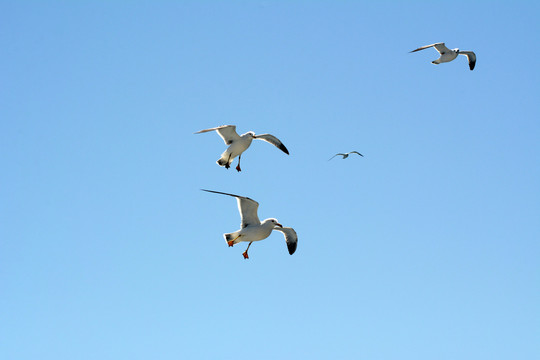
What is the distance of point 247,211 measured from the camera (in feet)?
97.5

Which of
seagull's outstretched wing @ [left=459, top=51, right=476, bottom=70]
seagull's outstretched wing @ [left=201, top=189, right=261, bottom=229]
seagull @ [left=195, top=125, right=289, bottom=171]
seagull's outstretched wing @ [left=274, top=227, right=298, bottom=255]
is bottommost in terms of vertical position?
seagull's outstretched wing @ [left=274, top=227, right=298, bottom=255]

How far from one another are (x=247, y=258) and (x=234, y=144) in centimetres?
625

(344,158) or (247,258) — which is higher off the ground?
(344,158)

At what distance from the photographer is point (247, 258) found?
30062 millimetres

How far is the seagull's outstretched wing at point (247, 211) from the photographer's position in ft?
96.6

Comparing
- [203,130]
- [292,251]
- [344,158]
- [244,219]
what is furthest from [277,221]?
[344,158]

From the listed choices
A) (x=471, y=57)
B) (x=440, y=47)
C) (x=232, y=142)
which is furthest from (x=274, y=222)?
(x=471, y=57)

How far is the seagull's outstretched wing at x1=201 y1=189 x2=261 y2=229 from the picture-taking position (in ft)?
96.6

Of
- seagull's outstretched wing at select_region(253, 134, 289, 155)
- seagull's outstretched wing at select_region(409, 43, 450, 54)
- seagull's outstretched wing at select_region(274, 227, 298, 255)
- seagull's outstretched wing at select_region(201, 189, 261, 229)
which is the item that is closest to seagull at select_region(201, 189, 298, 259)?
seagull's outstretched wing at select_region(201, 189, 261, 229)

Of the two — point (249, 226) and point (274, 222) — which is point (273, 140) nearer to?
point (274, 222)

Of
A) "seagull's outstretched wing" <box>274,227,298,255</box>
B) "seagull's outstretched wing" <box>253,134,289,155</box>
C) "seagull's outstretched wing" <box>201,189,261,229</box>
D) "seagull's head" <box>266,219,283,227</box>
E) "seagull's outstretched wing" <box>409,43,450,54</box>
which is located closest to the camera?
"seagull's outstretched wing" <box>201,189,261,229</box>

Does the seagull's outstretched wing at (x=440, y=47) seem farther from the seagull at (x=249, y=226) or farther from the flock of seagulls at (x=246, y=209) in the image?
→ the seagull at (x=249, y=226)

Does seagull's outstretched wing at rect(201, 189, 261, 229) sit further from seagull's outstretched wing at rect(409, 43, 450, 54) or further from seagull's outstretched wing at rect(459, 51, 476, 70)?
seagull's outstretched wing at rect(459, 51, 476, 70)

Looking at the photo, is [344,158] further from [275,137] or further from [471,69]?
[275,137]
